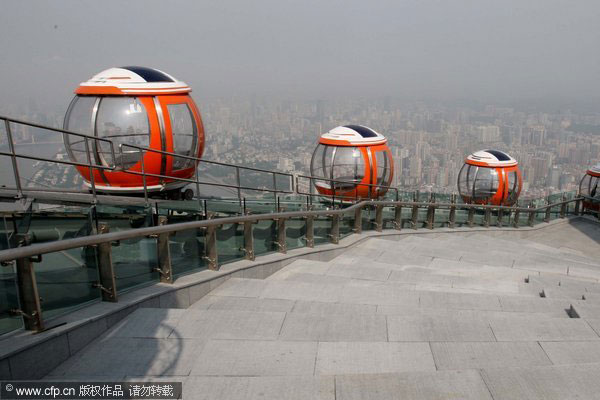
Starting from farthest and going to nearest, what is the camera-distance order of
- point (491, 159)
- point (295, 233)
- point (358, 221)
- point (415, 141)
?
point (415, 141), point (491, 159), point (358, 221), point (295, 233)

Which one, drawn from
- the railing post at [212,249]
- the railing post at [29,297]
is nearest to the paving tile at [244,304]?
the railing post at [212,249]

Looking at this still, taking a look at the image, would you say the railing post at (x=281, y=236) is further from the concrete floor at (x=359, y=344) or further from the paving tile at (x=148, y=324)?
the paving tile at (x=148, y=324)

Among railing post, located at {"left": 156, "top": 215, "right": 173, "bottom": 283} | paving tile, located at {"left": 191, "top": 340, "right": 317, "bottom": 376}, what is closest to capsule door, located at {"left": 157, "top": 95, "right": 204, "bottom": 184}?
railing post, located at {"left": 156, "top": 215, "right": 173, "bottom": 283}

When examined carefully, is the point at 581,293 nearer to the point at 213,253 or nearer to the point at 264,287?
the point at 264,287

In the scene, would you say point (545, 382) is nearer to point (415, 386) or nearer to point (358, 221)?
point (415, 386)

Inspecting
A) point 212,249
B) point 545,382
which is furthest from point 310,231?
point 545,382

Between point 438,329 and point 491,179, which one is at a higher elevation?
point 438,329

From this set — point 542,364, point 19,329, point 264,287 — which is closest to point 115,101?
point 264,287
